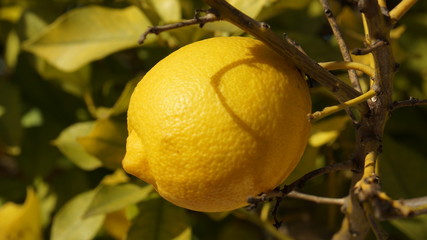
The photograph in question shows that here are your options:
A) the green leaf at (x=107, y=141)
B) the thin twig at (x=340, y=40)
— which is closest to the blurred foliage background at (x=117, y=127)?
the green leaf at (x=107, y=141)

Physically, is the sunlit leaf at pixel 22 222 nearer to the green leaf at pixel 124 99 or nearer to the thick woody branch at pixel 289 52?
the green leaf at pixel 124 99

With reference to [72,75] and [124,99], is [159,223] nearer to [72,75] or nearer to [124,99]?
[124,99]

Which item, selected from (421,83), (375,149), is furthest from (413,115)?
(375,149)

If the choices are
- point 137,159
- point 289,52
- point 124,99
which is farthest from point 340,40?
point 124,99

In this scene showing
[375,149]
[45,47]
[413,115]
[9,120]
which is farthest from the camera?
[9,120]

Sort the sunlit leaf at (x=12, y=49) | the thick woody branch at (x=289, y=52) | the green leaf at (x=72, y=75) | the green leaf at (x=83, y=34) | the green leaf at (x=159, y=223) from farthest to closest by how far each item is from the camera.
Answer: the sunlit leaf at (x=12, y=49) → the green leaf at (x=72, y=75) → the green leaf at (x=83, y=34) → the green leaf at (x=159, y=223) → the thick woody branch at (x=289, y=52)

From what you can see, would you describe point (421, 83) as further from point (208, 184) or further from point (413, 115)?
point (208, 184)
